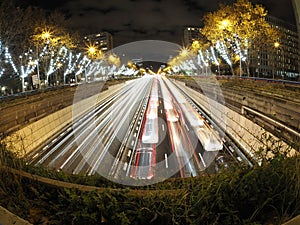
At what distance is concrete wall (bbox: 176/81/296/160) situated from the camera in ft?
47.3

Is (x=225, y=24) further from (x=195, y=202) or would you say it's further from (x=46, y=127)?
(x=195, y=202)

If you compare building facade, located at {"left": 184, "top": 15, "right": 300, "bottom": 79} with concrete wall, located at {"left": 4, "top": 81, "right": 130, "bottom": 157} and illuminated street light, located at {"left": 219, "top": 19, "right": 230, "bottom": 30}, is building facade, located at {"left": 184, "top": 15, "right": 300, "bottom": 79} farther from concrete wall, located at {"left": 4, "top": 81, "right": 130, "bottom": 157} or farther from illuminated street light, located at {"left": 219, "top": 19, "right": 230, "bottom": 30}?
concrete wall, located at {"left": 4, "top": 81, "right": 130, "bottom": 157}

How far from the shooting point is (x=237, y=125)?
1998 cm

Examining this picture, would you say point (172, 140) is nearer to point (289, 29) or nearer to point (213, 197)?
point (213, 197)

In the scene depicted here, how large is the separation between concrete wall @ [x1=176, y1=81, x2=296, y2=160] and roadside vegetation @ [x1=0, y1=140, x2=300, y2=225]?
706 cm

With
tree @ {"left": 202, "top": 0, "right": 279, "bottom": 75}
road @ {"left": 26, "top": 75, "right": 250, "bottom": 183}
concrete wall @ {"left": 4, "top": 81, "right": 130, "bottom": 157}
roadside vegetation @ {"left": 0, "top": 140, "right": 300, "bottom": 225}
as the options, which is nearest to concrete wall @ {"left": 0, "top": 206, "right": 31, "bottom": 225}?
roadside vegetation @ {"left": 0, "top": 140, "right": 300, "bottom": 225}

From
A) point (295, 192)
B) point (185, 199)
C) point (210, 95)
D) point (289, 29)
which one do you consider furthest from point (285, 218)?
point (289, 29)

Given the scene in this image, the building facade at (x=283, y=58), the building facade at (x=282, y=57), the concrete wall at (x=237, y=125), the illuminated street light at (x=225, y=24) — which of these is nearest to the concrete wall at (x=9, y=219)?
the concrete wall at (x=237, y=125)

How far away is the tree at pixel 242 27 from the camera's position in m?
33.1

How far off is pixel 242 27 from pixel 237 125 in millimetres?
17658

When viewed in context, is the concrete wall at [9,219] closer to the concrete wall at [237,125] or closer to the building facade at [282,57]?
the concrete wall at [237,125]

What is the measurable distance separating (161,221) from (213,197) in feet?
2.23

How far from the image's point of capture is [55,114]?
21.9m

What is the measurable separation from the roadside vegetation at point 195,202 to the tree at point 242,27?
3171cm
